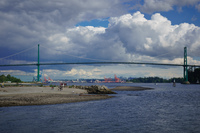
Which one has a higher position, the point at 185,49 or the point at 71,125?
the point at 185,49

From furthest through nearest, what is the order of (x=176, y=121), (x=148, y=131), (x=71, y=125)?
1. (x=176, y=121)
2. (x=71, y=125)
3. (x=148, y=131)

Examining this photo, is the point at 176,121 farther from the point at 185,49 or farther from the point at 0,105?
the point at 185,49

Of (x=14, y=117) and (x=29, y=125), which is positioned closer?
(x=29, y=125)

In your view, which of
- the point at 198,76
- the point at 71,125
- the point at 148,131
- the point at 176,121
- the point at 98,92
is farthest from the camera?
the point at 198,76

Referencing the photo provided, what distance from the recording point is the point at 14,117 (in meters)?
17.1

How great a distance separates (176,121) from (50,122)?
1056 centimetres

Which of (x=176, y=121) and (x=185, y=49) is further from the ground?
(x=185, y=49)

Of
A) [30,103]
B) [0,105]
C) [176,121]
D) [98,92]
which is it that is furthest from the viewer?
[98,92]

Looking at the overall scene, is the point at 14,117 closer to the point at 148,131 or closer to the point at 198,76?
the point at 148,131

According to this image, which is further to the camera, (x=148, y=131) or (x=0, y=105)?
(x=0, y=105)

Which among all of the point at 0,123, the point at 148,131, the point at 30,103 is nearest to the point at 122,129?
the point at 148,131

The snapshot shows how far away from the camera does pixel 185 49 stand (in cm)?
15612

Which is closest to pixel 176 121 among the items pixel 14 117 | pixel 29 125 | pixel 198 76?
pixel 29 125

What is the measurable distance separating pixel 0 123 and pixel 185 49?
160m
